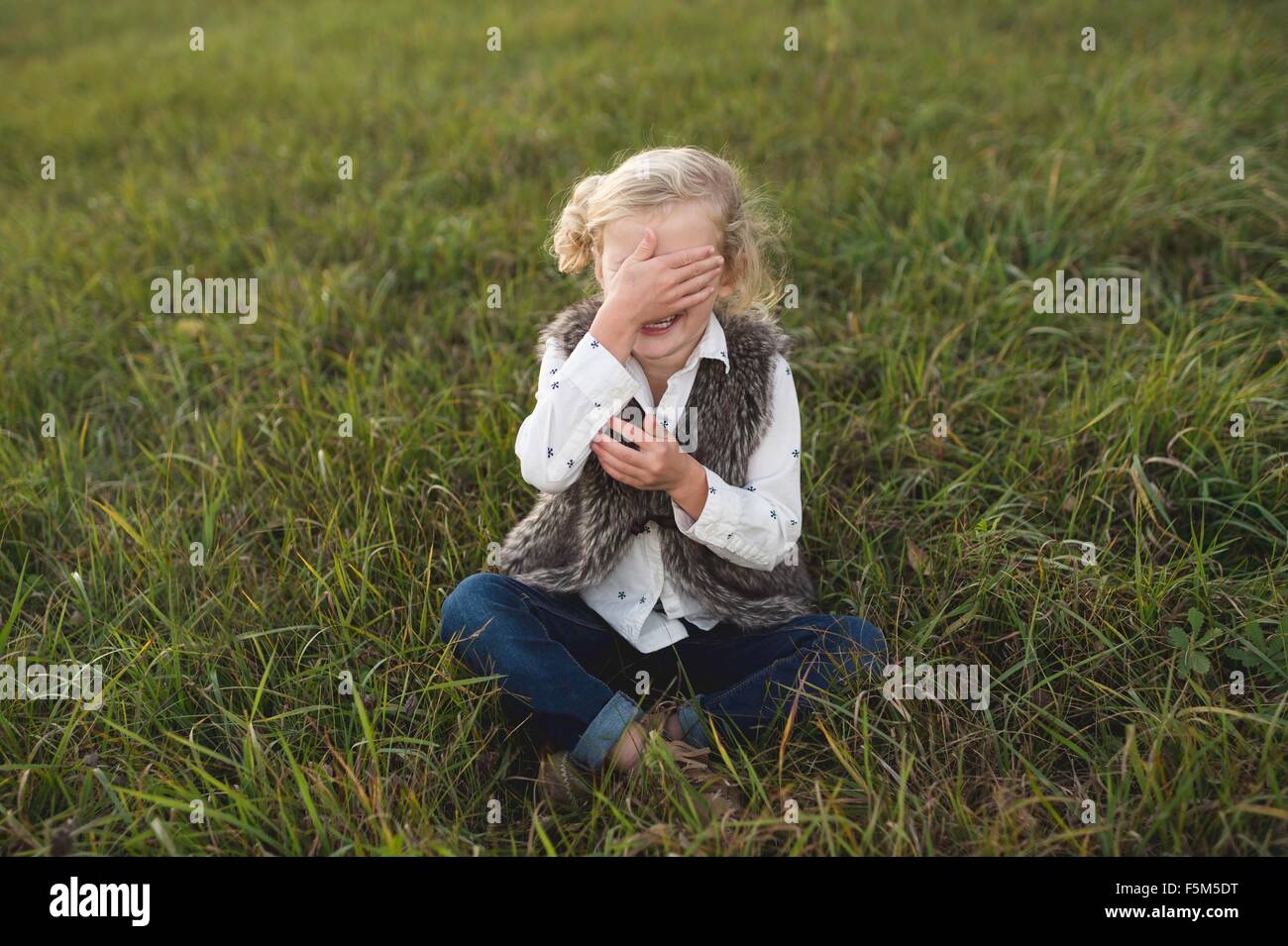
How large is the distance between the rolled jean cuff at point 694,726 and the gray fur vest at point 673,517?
0.73 feet

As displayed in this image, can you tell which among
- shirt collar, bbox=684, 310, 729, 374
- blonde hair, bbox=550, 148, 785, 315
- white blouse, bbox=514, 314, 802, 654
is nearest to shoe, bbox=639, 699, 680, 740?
white blouse, bbox=514, 314, 802, 654

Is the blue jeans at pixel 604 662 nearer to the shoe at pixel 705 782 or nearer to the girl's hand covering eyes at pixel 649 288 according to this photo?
the shoe at pixel 705 782

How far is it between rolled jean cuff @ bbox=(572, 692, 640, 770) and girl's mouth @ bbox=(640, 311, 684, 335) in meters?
0.81

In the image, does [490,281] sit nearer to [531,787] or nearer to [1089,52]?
[531,787]

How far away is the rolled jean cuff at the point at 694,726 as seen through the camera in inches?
76.6

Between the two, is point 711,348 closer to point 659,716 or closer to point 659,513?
point 659,513

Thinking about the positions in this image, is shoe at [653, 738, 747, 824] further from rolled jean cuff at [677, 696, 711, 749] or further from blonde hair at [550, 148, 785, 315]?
blonde hair at [550, 148, 785, 315]

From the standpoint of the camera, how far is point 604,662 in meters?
2.13

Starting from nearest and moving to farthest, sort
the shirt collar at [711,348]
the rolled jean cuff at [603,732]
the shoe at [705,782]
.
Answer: the shoe at [705,782] → the rolled jean cuff at [603,732] → the shirt collar at [711,348]

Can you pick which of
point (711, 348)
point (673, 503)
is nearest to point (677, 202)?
point (711, 348)

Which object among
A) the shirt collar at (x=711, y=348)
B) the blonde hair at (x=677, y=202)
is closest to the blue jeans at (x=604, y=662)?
the shirt collar at (x=711, y=348)

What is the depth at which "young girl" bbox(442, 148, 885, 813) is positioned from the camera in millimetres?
1875

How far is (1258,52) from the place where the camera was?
4332 millimetres
